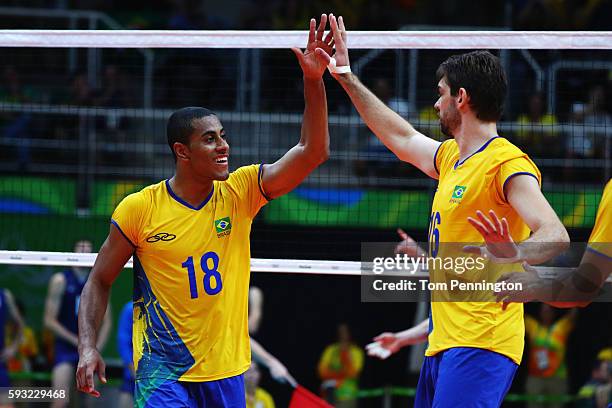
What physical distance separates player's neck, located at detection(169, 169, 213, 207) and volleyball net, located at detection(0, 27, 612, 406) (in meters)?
4.33

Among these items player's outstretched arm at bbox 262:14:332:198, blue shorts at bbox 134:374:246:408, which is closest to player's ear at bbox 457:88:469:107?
player's outstretched arm at bbox 262:14:332:198

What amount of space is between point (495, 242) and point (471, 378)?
2.87ft

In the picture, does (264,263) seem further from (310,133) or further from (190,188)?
(310,133)

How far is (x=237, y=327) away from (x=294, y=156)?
42.5 inches

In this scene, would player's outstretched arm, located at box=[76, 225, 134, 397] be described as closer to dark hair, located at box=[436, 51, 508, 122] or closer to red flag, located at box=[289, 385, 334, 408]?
dark hair, located at box=[436, 51, 508, 122]

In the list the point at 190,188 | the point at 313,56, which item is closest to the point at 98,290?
the point at 190,188

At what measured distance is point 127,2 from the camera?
1741 cm

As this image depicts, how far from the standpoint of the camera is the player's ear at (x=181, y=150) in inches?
228

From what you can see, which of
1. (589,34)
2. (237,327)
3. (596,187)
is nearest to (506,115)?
Result: (596,187)

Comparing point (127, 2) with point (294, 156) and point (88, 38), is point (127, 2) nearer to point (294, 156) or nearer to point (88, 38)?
point (88, 38)

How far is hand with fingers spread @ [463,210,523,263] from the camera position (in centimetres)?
470

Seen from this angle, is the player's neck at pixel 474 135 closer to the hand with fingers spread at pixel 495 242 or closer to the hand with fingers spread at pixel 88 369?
the hand with fingers spread at pixel 495 242

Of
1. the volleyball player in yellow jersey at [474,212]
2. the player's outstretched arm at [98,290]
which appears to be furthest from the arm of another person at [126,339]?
the volleyball player in yellow jersey at [474,212]

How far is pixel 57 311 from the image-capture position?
11.0m
